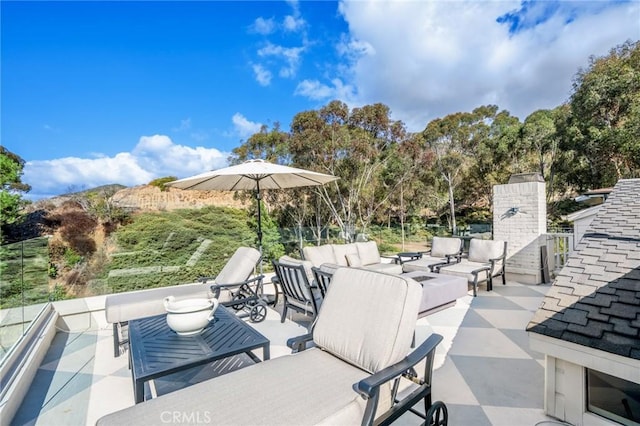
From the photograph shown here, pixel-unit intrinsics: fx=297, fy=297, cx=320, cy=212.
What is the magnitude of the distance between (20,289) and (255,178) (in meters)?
3.23

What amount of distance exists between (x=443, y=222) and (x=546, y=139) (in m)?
6.89

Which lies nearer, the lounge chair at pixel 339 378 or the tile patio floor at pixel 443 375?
the lounge chair at pixel 339 378

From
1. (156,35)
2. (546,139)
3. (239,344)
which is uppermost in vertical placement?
(156,35)

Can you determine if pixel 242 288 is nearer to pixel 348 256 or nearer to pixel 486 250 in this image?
pixel 348 256

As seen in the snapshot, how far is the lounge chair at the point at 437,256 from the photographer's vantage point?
5.95 m

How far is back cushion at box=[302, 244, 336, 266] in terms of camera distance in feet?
17.3

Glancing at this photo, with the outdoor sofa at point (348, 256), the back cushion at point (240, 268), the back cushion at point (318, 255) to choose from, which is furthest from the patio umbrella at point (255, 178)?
the outdoor sofa at point (348, 256)

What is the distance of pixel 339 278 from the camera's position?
2.32 meters

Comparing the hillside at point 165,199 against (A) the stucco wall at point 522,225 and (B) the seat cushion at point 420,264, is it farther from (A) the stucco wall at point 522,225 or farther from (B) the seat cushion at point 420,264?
(A) the stucco wall at point 522,225

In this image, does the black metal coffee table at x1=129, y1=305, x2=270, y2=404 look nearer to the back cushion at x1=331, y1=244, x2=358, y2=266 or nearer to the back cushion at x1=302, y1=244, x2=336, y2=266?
the back cushion at x1=302, y1=244, x2=336, y2=266

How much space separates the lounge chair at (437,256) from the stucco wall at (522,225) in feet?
3.44

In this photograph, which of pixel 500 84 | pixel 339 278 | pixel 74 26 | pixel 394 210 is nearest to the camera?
pixel 339 278

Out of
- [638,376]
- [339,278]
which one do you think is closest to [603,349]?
[638,376]

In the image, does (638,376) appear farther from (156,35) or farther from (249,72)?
(249,72)
